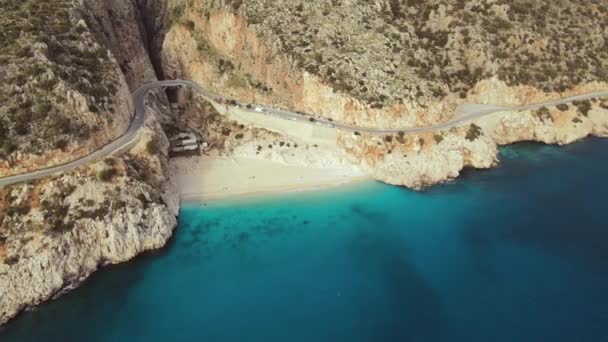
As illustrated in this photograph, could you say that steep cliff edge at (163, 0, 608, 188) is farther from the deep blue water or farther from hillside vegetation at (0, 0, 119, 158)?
hillside vegetation at (0, 0, 119, 158)

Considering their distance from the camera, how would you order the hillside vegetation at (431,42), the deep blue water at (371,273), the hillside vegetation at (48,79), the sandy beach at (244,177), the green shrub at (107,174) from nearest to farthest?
the deep blue water at (371,273), the hillside vegetation at (48,79), the green shrub at (107,174), the sandy beach at (244,177), the hillside vegetation at (431,42)

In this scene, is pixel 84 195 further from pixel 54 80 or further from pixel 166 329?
pixel 166 329

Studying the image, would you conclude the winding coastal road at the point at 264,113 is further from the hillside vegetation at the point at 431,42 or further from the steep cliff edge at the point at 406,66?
the hillside vegetation at the point at 431,42

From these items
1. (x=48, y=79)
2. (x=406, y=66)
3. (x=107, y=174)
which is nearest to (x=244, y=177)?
(x=107, y=174)

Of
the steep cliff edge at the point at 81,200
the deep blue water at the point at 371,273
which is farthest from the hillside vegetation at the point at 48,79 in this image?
the deep blue water at the point at 371,273

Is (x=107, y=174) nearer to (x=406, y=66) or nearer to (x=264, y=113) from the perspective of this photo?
(x=264, y=113)

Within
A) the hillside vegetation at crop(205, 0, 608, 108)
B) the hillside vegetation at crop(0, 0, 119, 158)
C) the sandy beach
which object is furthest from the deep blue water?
the hillside vegetation at crop(205, 0, 608, 108)

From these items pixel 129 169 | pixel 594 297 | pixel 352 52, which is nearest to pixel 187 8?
pixel 352 52
